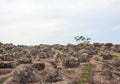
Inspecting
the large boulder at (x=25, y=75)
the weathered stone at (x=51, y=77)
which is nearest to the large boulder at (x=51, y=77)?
the weathered stone at (x=51, y=77)

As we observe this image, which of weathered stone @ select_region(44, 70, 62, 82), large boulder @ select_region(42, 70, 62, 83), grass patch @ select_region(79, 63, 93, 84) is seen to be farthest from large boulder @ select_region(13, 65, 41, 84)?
grass patch @ select_region(79, 63, 93, 84)

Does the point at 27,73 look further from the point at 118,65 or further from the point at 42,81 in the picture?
the point at 118,65

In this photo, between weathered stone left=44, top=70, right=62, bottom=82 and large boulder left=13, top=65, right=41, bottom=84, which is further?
large boulder left=13, top=65, right=41, bottom=84

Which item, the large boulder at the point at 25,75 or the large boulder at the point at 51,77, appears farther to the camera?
the large boulder at the point at 25,75

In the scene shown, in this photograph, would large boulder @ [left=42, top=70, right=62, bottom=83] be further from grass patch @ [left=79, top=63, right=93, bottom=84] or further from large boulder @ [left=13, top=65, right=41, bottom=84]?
grass patch @ [left=79, top=63, right=93, bottom=84]

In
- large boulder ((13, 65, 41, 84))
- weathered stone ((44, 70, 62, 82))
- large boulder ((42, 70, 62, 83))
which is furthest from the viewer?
large boulder ((13, 65, 41, 84))

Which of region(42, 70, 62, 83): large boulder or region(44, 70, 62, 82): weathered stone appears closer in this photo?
Answer: region(42, 70, 62, 83): large boulder

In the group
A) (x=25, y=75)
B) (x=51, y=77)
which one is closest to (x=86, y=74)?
(x=51, y=77)

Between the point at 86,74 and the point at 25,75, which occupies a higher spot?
the point at 25,75

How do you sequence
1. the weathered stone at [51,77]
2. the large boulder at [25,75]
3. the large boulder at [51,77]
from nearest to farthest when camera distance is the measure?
the large boulder at [51,77] → the weathered stone at [51,77] → the large boulder at [25,75]

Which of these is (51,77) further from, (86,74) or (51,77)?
(86,74)

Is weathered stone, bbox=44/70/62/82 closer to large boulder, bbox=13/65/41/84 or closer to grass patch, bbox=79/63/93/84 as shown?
large boulder, bbox=13/65/41/84

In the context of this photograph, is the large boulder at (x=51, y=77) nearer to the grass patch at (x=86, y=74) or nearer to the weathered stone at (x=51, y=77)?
the weathered stone at (x=51, y=77)

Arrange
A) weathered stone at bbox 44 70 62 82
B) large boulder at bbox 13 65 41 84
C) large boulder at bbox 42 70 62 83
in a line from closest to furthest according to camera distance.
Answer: large boulder at bbox 42 70 62 83, weathered stone at bbox 44 70 62 82, large boulder at bbox 13 65 41 84
